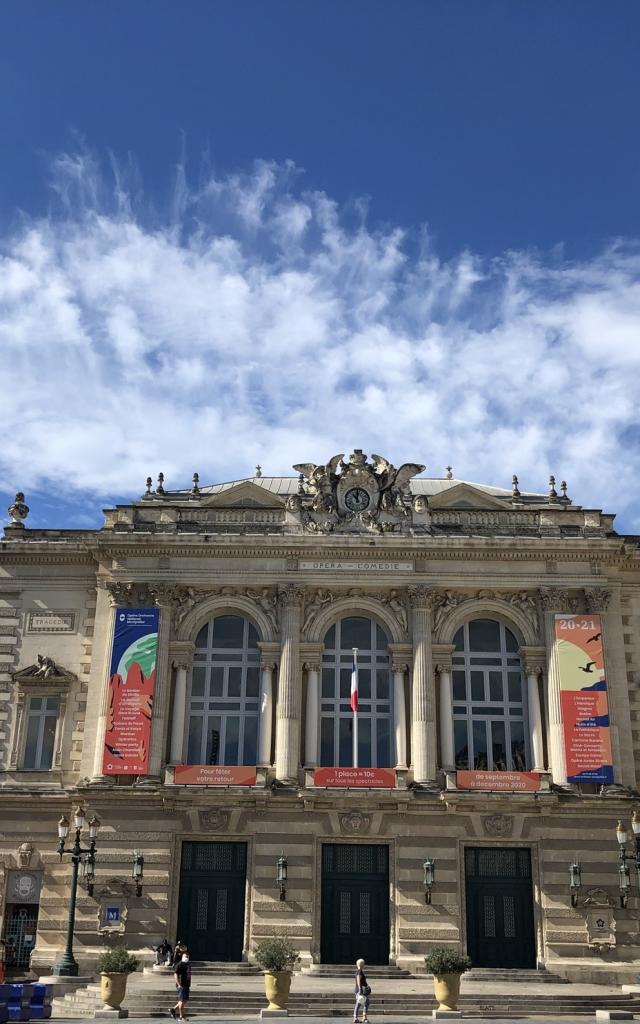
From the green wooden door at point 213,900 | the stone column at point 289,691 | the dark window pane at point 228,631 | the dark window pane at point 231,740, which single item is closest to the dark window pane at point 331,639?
the stone column at point 289,691

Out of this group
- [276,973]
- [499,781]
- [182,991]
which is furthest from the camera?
[499,781]

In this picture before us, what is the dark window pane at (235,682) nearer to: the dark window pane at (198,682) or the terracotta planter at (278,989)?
the dark window pane at (198,682)

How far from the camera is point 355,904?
1436 inches

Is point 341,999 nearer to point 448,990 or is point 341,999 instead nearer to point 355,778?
point 448,990

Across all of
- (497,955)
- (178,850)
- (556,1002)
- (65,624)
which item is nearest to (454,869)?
(497,955)

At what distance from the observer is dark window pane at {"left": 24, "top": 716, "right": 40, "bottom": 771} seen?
39.3 m

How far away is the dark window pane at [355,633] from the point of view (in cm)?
4012

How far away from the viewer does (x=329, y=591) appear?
132ft

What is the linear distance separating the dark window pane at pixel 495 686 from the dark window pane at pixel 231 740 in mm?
9548

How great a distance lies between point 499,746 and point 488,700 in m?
1.73

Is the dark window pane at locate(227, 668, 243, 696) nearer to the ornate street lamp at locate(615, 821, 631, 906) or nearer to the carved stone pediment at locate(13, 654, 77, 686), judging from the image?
the carved stone pediment at locate(13, 654, 77, 686)

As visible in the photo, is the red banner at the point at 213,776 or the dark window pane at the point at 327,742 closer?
the red banner at the point at 213,776

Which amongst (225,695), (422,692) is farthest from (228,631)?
(422,692)

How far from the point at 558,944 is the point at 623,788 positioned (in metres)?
5.71
